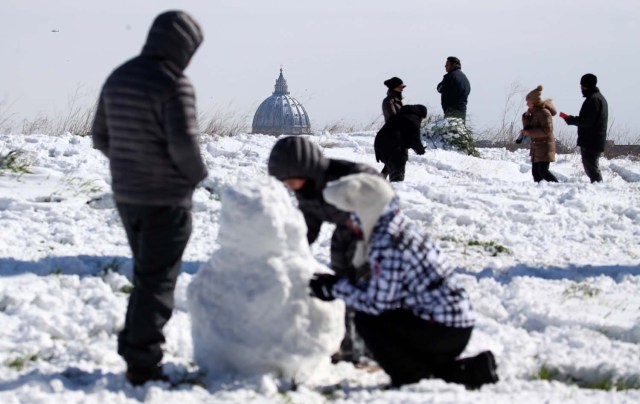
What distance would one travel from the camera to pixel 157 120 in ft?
11.7

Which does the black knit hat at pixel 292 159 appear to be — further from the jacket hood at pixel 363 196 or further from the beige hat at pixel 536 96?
the beige hat at pixel 536 96

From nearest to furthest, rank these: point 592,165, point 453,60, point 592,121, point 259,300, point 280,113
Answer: point 259,300, point 592,121, point 592,165, point 453,60, point 280,113

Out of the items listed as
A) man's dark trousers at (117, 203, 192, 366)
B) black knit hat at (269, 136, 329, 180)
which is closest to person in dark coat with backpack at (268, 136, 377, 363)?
black knit hat at (269, 136, 329, 180)

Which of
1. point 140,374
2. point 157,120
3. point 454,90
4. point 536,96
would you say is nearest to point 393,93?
point 536,96

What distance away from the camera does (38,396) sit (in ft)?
11.1

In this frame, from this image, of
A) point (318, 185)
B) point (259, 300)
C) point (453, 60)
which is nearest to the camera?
point (259, 300)

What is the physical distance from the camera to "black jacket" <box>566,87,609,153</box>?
448 inches

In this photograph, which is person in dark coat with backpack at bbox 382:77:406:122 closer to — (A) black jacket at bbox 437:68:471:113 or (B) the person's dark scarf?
(B) the person's dark scarf

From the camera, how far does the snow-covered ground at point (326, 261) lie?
372 centimetres

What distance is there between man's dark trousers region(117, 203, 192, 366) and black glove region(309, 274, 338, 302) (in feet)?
2.10

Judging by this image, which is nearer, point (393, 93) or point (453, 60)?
point (393, 93)

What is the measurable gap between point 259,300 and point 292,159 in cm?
73

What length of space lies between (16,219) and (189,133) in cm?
354

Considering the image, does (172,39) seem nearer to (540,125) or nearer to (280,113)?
(540,125)
